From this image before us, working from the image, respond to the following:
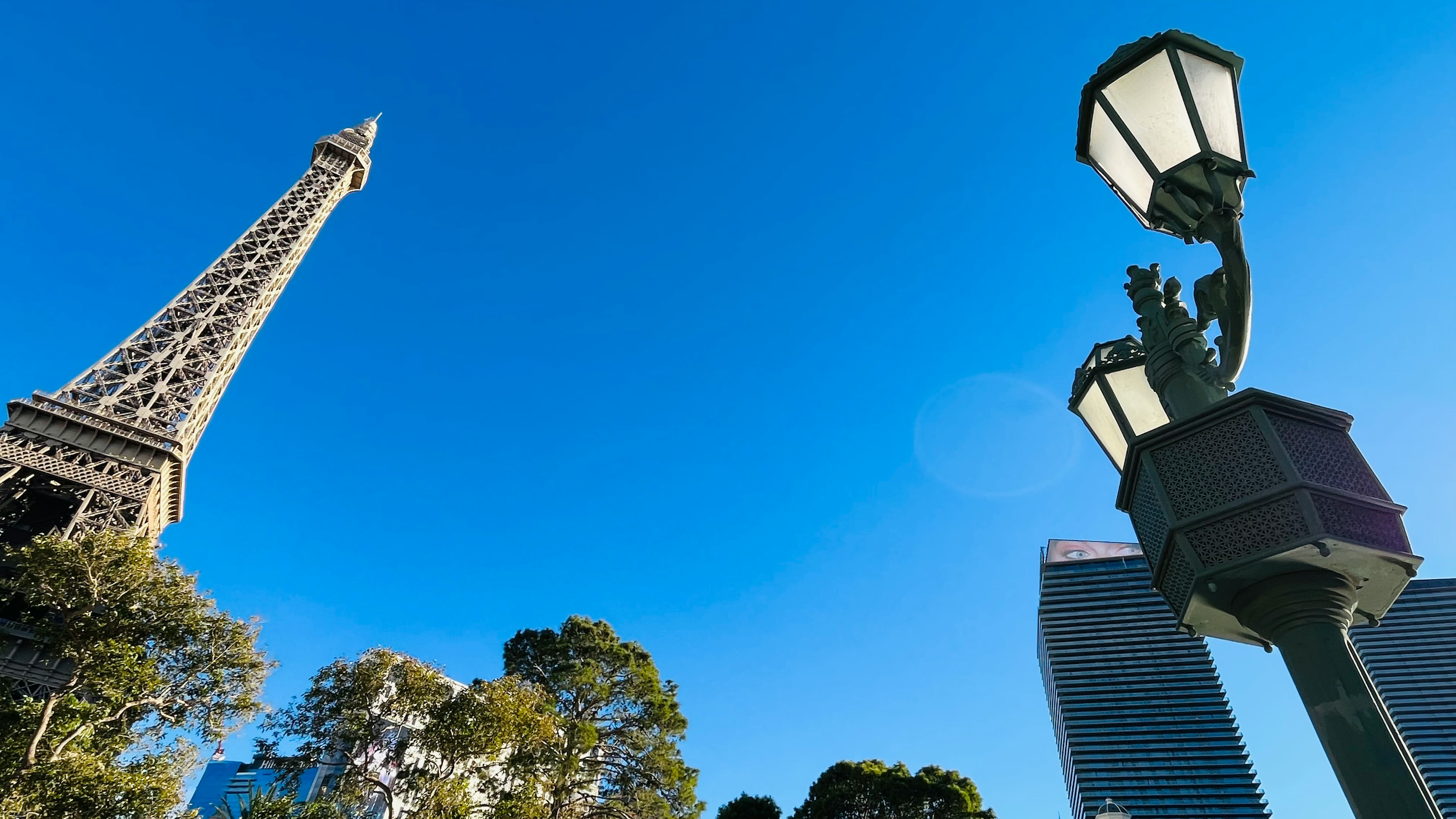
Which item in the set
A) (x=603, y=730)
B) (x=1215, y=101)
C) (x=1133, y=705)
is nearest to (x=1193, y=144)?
(x=1215, y=101)

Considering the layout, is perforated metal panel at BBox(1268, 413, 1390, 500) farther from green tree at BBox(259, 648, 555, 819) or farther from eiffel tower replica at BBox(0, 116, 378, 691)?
eiffel tower replica at BBox(0, 116, 378, 691)

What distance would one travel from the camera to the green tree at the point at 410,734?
60.5ft

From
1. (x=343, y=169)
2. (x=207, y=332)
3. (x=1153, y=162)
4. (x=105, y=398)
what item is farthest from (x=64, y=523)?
(x=1153, y=162)

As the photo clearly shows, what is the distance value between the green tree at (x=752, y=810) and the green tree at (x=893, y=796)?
1.80 meters

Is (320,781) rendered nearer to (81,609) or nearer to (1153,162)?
(81,609)

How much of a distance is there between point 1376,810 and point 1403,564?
92cm

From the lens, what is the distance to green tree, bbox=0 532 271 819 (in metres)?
14.0

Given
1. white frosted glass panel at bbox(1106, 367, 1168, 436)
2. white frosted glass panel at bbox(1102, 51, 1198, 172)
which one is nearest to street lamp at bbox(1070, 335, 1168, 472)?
white frosted glass panel at bbox(1106, 367, 1168, 436)

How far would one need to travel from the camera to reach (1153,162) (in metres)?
3.07

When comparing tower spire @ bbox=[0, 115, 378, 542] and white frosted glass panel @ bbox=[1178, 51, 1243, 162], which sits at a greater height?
tower spire @ bbox=[0, 115, 378, 542]

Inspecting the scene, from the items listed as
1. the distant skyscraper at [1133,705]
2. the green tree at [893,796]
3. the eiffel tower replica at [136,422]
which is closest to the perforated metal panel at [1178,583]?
the eiffel tower replica at [136,422]

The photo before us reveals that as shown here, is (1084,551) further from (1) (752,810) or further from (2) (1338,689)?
(2) (1338,689)

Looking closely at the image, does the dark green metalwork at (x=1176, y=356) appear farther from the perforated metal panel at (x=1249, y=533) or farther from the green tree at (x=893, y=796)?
the green tree at (x=893, y=796)

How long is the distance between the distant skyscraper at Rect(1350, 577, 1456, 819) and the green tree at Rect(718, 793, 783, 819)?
188 ft
